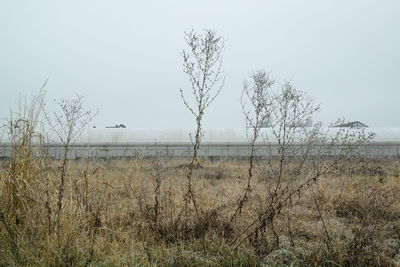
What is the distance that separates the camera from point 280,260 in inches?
118

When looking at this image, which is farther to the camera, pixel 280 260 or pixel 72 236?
pixel 72 236

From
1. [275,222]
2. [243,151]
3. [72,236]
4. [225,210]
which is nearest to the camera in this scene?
[72,236]

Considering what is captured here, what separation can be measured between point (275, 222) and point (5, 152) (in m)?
3.17

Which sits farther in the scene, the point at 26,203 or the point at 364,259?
the point at 26,203

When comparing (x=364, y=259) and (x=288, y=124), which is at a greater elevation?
(x=288, y=124)

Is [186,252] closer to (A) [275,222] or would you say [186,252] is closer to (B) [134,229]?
(B) [134,229]

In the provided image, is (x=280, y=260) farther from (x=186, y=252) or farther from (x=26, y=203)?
(x=26, y=203)

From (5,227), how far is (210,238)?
197 cm

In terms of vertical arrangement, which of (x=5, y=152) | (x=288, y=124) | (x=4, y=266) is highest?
(x=288, y=124)

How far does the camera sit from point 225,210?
4762mm

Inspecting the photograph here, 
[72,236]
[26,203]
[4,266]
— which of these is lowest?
[4,266]

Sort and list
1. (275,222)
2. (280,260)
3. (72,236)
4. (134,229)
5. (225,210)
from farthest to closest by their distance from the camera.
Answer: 1. (225,210)
2. (275,222)
3. (134,229)
4. (72,236)
5. (280,260)

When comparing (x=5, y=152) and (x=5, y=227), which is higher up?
(x=5, y=152)

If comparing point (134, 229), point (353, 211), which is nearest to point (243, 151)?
point (353, 211)
